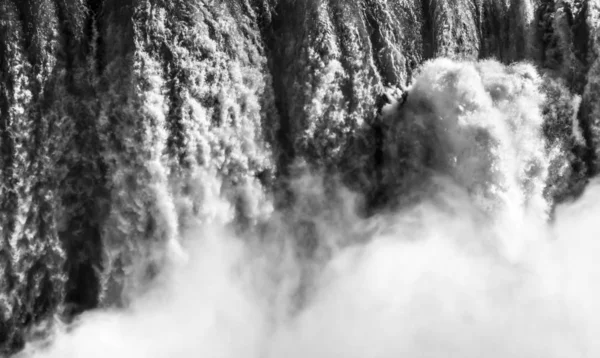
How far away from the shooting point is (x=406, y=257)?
27.0ft

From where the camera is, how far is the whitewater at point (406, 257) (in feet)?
25.0

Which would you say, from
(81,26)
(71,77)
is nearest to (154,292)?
(71,77)

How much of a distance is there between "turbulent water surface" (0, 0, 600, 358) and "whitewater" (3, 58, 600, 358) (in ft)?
0.08

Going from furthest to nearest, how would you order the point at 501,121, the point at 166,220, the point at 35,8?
the point at 501,121 → the point at 166,220 → the point at 35,8

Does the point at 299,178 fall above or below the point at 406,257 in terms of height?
above

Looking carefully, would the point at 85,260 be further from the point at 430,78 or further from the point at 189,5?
the point at 430,78

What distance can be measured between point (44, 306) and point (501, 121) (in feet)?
19.5

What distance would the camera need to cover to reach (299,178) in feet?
27.1

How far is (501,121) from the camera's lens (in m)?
8.27

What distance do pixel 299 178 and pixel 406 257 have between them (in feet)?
5.44

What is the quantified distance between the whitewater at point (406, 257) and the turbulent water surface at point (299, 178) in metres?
0.02

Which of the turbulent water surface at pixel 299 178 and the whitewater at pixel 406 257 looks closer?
the turbulent water surface at pixel 299 178

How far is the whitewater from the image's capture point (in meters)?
7.61

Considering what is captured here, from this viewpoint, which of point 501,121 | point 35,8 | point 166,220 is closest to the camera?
point 35,8
